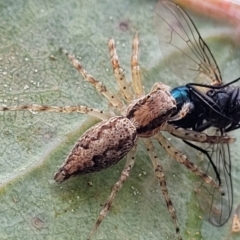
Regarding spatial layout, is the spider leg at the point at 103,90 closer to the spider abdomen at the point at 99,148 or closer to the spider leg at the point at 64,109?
the spider leg at the point at 64,109

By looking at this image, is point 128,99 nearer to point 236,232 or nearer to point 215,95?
point 215,95

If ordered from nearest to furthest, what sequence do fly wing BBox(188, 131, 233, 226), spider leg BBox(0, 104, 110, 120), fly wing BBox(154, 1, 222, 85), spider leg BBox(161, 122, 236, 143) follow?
1. spider leg BBox(0, 104, 110, 120)
2. fly wing BBox(188, 131, 233, 226)
3. spider leg BBox(161, 122, 236, 143)
4. fly wing BBox(154, 1, 222, 85)

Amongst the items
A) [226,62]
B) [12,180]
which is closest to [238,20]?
[226,62]

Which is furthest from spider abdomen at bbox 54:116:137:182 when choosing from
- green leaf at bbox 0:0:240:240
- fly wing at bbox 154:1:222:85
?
fly wing at bbox 154:1:222:85

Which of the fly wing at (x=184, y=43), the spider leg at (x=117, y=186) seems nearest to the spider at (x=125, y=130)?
the spider leg at (x=117, y=186)

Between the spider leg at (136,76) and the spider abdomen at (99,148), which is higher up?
the spider leg at (136,76)

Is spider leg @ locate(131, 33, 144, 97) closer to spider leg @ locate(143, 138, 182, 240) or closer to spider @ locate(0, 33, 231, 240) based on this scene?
spider @ locate(0, 33, 231, 240)

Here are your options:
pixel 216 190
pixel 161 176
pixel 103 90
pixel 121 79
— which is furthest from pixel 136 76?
pixel 216 190
